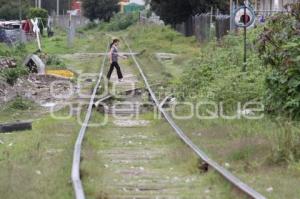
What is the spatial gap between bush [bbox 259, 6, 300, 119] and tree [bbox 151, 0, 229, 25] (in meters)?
37.8

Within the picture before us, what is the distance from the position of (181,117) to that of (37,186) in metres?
7.98

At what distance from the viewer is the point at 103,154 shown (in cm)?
1329

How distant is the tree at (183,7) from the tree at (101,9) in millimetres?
69202

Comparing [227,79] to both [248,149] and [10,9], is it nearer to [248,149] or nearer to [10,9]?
[248,149]

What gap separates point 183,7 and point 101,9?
239 feet

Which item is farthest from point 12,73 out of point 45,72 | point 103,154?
point 103,154

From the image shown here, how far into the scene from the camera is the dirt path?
32.8 ft

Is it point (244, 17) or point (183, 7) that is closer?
point (244, 17)

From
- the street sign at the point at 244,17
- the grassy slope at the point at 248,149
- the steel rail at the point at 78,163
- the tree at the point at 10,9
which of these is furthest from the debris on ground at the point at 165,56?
→ the tree at the point at 10,9

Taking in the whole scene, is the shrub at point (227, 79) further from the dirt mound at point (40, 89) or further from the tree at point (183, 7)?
the tree at point (183, 7)

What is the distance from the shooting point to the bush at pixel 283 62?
48.3 feet

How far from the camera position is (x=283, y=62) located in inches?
598

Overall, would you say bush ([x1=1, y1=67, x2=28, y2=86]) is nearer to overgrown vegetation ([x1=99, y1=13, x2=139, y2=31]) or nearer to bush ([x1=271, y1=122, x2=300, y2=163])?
bush ([x1=271, y1=122, x2=300, y2=163])

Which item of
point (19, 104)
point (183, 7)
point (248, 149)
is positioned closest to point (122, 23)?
point (183, 7)
